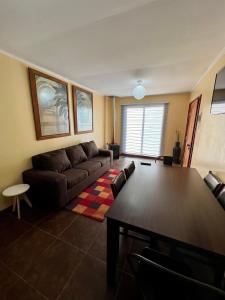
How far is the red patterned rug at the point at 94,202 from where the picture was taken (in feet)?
6.88

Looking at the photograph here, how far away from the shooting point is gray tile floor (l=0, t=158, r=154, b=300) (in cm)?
113

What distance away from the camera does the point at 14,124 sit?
85.2 inches

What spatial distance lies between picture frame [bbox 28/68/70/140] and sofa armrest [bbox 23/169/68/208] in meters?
0.80

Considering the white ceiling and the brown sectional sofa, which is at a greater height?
the white ceiling

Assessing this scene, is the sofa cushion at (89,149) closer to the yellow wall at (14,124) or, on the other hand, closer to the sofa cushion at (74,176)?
the sofa cushion at (74,176)

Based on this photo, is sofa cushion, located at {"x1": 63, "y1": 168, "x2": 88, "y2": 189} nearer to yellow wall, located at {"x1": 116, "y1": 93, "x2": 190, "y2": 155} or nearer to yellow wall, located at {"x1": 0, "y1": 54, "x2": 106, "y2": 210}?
yellow wall, located at {"x1": 0, "y1": 54, "x2": 106, "y2": 210}

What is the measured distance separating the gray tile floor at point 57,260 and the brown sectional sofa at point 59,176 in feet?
1.04

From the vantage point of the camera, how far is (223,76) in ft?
5.39

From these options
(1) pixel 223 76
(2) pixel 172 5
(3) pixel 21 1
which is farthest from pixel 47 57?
(1) pixel 223 76

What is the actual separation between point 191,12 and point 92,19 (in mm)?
924

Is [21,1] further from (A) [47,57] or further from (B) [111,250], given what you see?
(B) [111,250]

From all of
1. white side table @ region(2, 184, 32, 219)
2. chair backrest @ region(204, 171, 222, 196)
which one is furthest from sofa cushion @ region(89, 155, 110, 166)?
chair backrest @ region(204, 171, 222, 196)

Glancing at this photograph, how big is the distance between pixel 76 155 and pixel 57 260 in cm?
206

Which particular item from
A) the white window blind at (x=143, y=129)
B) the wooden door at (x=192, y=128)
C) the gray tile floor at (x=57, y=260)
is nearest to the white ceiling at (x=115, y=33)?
the wooden door at (x=192, y=128)
